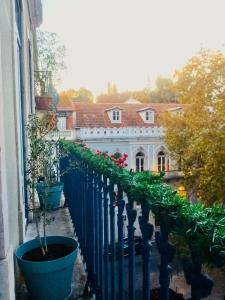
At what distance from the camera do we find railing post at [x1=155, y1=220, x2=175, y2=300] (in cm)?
85

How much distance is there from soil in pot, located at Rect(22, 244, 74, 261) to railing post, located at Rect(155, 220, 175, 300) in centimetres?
148

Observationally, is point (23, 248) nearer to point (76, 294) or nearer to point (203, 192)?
point (76, 294)

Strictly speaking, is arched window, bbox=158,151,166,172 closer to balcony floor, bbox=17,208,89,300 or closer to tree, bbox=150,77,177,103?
balcony floor, bbox=17,208,89,300

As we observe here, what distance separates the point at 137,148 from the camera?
19.9 metres

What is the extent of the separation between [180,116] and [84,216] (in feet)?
49.2

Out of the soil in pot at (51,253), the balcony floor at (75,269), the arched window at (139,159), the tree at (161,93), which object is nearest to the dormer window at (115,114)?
the arched window at (139,159)

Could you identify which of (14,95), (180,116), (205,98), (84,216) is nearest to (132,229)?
(84,216)

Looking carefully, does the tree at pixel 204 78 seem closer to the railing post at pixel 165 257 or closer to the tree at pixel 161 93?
the railing post at pixel 165 257

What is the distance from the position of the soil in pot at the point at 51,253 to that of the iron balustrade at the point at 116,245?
0.68 ft

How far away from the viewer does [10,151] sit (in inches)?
88.4

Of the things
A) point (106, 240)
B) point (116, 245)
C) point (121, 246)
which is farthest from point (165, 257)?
→ point (116, 245)

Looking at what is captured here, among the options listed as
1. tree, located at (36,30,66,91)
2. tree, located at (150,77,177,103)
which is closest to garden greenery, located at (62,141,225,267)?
tree, located at (36,30,66,91)

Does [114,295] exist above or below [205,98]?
below

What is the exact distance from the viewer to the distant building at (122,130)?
747 inches
